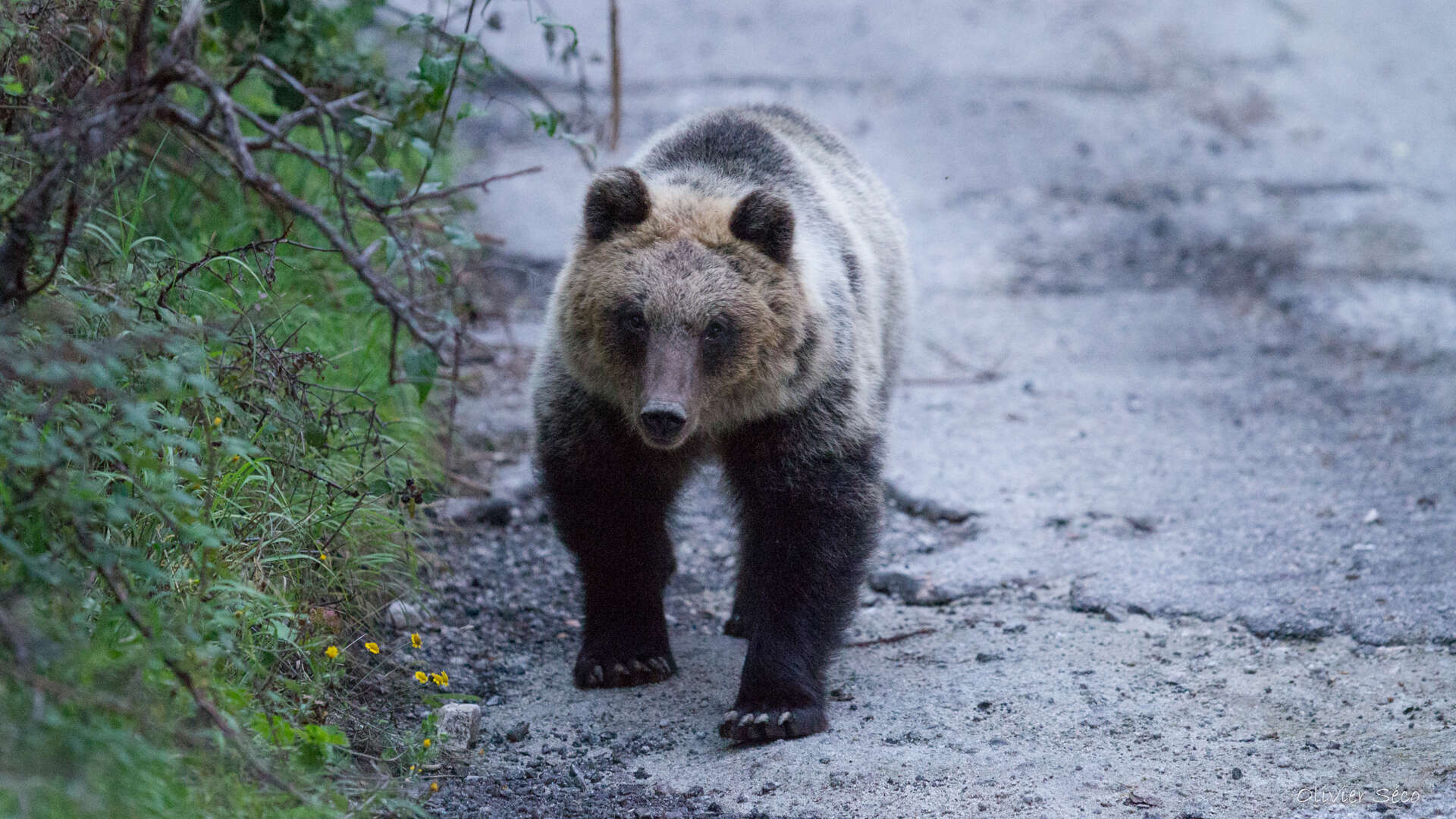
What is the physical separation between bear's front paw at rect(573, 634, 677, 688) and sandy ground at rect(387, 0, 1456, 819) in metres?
0.05

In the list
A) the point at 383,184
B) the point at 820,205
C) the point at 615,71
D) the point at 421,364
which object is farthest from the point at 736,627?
the point at 615,71

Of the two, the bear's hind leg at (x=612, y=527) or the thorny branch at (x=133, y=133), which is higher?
the thorny branch at (x=133, y=133)

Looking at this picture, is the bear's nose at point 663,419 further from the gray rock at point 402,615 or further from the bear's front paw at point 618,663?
the gray rock at point 402,615

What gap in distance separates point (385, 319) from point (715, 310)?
2.29 m

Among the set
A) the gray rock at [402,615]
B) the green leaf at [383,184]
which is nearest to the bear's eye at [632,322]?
the green leaf at [383,184]

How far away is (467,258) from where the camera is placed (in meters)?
6.89

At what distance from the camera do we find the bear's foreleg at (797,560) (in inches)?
151

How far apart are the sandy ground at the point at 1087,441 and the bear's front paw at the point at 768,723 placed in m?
0.06

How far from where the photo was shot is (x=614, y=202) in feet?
12.6

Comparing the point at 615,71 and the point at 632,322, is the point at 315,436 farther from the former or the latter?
the point at 615,71

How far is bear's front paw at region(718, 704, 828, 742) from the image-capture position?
3750mm

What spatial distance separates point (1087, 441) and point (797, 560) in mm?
Answer: 2648

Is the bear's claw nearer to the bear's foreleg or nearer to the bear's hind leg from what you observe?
the bear's hind leg

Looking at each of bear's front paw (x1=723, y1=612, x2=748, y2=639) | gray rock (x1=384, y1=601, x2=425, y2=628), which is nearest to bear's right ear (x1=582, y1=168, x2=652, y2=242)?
gray rock (x1=384, y1=601, x2=425, y2=628)
